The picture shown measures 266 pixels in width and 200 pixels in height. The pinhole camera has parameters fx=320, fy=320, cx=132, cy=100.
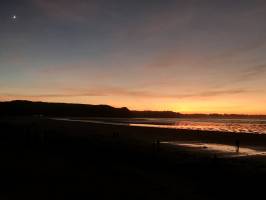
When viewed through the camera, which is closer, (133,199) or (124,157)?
(133,199)

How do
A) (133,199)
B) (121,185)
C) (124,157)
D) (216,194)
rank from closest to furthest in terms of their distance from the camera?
(133,199)
(216,194)
(121,185)
(124,157)

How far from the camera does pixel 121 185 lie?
1475 centimetres

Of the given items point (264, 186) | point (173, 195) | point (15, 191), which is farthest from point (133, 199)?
point (264, 186)

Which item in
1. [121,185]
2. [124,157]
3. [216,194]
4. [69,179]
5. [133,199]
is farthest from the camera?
[124,157]

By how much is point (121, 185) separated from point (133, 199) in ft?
7.28

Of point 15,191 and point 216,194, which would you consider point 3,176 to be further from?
point 216,194

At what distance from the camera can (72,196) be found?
12.8 metres

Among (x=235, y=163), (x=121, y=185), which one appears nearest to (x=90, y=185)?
(x=121, y=185)

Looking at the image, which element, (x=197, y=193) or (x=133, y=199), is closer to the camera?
(x=133, y=199)

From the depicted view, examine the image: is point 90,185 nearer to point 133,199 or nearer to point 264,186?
point 133,199

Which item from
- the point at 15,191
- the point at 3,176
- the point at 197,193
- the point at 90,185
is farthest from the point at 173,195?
the point at 3,176

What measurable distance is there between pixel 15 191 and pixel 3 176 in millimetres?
3071

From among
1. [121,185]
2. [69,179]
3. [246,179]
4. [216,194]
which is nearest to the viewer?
[216,194]

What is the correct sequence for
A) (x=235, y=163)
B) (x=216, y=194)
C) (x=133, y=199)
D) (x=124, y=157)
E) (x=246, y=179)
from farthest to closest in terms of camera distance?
1. (x=124, y=157)
2. (x=235, y=163)
3. (x=246, y=179)
4. (x=216, y=194)
5. (x=133, y=199)
